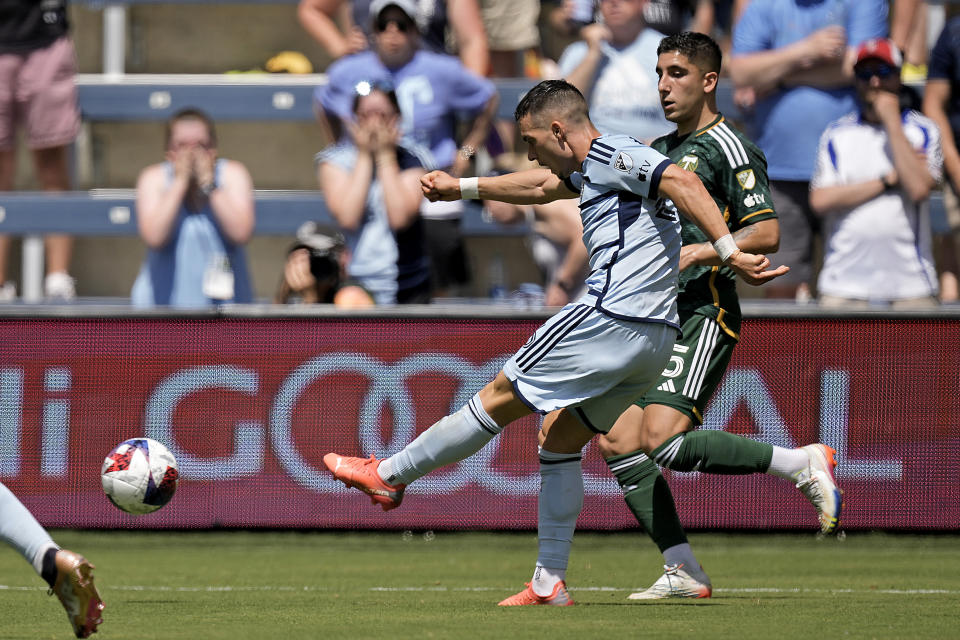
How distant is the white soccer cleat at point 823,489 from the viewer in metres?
6.44

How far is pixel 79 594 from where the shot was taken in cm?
476

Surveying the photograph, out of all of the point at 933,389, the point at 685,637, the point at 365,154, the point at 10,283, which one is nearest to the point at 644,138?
the point at 365,154

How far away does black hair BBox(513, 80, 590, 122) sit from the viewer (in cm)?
589

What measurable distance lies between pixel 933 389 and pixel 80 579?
574 cm

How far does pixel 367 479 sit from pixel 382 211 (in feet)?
14.8

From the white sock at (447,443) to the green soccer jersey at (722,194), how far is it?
3.67ft

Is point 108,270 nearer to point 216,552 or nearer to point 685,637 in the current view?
point 216,552

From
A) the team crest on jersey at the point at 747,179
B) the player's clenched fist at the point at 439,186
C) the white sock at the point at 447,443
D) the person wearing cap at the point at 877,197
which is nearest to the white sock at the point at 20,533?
the white sock at the point at 447,443

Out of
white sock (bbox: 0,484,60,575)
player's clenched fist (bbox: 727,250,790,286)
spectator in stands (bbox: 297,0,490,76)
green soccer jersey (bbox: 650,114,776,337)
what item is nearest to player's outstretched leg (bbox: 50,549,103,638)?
white sock (bbox: 0,484,60,575)

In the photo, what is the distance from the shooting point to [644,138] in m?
10.8

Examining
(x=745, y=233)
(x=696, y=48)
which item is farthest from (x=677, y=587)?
(x=696, y=48)

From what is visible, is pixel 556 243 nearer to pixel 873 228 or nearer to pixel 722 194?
pixel 873 228

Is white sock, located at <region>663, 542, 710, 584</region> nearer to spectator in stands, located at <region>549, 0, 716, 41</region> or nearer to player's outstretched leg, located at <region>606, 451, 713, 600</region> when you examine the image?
player's outstretched leg, located at <region>606, 451, 713, 600</region>

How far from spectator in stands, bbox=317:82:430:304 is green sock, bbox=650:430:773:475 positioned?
404 cm
